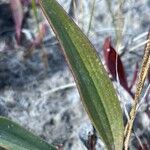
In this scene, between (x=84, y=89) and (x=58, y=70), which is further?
(x=58, y=70)

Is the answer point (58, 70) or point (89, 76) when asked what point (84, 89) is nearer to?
point (89, 76)

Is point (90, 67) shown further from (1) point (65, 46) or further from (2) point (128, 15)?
(2) point (128, 15)

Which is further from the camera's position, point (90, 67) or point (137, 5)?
point (137, 5)

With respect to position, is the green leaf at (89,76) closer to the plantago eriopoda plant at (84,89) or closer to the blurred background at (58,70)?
the plantago eriopoda plant at (84,89)

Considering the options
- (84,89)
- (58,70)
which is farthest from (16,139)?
(58,70)

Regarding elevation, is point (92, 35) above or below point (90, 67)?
below

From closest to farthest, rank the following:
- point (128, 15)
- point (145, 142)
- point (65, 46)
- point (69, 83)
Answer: point (65, 46)
point (145, 142)
point (69, 83)
point (128, 15)

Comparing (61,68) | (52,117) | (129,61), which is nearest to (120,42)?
(129,61)
